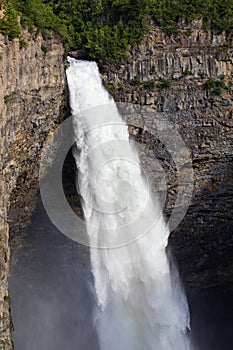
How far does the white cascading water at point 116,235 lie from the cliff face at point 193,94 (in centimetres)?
129

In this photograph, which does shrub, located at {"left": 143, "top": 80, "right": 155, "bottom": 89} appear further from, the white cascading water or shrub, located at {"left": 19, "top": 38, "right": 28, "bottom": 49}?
shrub, located at {"left": 19, "top": 38, "right": 28, "bottom": 49}

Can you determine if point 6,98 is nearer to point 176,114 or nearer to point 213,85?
point 176,114

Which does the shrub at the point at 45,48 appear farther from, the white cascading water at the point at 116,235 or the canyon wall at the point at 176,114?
the white cascading water at the point at 116,235

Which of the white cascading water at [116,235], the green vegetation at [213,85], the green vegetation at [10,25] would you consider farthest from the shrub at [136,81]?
the green vegetation at [10,25]

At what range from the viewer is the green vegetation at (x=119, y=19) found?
18766mm

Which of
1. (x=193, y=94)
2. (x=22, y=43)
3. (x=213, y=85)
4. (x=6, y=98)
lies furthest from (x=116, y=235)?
(x=22, y=43)

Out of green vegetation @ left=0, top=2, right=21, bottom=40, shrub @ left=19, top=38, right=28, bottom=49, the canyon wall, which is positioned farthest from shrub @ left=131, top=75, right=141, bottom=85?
green vegetation @ left=0, top=2, right=21, bottom=40

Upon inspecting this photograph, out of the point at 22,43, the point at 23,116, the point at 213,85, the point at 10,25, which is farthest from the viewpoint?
the point at 213,85

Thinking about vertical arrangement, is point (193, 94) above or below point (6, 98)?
below

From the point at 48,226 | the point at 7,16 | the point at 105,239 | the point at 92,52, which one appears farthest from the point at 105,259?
the point at 7,16

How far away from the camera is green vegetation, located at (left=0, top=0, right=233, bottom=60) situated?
18.8 m

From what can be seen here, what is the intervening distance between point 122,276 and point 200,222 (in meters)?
4.70

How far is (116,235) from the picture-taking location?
59.1 ft

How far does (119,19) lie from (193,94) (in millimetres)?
4119
